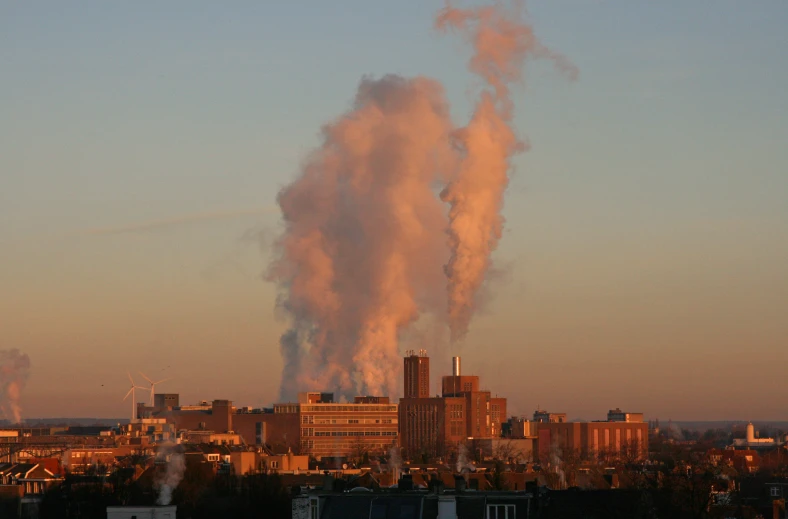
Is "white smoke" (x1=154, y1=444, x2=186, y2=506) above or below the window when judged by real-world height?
above

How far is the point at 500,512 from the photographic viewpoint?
5841 cm

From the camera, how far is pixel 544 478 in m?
120

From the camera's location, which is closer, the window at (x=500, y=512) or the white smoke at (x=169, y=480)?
the window at (x=500, y=512)

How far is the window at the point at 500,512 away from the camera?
58188 millimetres

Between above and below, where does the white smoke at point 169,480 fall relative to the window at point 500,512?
above

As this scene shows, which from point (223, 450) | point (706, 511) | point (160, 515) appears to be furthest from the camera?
point (223, 450)

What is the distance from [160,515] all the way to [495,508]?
17.1 meters

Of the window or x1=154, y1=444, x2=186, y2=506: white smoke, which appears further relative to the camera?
x1=154, y1=444, x2=186, y2=506: white smoke

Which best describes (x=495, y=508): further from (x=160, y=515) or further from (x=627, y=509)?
(x=160, y=515)

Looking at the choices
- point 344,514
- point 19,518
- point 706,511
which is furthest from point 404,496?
point 19,518

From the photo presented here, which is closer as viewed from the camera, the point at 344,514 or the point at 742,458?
the point at 344,514

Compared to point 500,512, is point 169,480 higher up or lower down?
higher up

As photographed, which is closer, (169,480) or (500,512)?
(500,512)

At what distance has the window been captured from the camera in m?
58.2
